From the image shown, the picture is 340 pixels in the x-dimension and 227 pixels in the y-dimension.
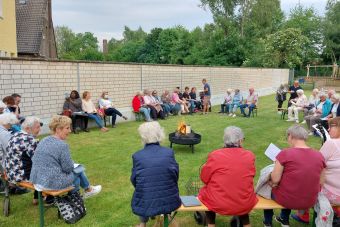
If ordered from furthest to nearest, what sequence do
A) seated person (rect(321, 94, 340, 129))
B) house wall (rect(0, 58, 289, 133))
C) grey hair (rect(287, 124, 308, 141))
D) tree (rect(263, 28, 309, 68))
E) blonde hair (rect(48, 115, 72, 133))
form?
tree (rect(263, 28, 309, 68)), house wall (rect(0, 58, 289, 133)), seated person (rect(321, 94, 340, 129)), blonde hair (rect(48, 115, 72, 133)), grey hair (rect(287, 124, 308, 141))

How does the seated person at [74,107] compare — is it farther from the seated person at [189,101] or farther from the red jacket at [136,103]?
the seated person at [189,101]

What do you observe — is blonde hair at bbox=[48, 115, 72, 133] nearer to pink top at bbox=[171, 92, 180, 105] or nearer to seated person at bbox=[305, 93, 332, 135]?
seated person at bbox=[305, 93, 332, 135]

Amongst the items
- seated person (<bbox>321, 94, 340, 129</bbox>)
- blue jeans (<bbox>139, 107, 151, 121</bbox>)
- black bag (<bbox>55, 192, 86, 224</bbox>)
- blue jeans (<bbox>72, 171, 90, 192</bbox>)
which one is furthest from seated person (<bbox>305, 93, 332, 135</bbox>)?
black bag (<bbox>55, 192, 86, 224</bbox>)

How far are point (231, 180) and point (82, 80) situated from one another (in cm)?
914

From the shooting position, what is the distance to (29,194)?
17.9 ft

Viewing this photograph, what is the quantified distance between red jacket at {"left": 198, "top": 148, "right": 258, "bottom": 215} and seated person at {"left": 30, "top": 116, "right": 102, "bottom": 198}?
6.00 feet

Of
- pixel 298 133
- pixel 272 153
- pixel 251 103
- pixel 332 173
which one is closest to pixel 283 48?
pixel 251 103

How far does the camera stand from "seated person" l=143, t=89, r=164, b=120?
45.1ft

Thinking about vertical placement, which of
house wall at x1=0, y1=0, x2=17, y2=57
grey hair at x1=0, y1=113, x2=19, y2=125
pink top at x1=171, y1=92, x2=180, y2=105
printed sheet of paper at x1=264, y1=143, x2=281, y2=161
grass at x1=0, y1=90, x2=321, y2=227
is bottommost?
grass at x1=0, y1=90, x2=321, y2=227

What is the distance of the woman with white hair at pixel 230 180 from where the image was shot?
3.52 meters

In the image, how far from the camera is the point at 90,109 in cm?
1121

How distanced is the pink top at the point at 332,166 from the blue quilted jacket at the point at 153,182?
178 centimetres

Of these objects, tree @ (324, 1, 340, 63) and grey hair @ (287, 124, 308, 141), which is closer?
→ grey hair @ (287, 124, 308, 141)

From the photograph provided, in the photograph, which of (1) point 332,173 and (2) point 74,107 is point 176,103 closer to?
(2) point 74,107
